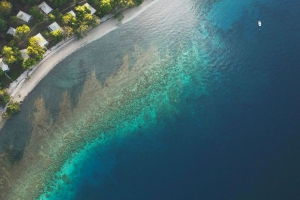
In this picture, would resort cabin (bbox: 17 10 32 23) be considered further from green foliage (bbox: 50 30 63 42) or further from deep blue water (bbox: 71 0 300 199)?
deep blue water (bbox: 71 0 300 199)

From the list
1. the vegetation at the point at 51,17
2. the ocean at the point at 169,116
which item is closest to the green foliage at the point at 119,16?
the ocean at the point at 169,116

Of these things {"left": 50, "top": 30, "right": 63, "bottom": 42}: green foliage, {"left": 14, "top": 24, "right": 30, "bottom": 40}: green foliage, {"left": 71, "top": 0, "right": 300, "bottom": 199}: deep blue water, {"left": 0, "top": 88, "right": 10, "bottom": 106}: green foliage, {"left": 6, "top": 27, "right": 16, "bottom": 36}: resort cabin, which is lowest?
{"left": 71, "top": 0, "right": 300, "bottom": 199}: deep blue water

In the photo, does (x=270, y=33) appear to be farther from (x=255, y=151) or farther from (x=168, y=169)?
(x=168, y=169)

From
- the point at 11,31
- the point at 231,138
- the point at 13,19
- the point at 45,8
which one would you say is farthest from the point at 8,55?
the point at 231,138

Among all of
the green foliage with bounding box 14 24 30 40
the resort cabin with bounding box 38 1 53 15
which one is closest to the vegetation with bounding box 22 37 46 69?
the green foliage with bounding box 14 24 30 40

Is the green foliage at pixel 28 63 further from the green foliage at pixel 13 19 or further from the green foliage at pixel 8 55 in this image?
the green foliage at pixel 13 19

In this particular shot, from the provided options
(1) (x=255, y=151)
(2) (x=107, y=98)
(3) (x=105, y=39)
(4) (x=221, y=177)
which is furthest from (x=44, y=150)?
(1) (x=255, y=151)
